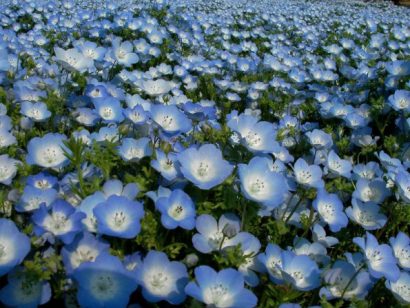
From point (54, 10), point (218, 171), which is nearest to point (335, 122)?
point (218, 171)

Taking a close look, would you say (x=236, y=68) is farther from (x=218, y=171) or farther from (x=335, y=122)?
(x=218, y=171)

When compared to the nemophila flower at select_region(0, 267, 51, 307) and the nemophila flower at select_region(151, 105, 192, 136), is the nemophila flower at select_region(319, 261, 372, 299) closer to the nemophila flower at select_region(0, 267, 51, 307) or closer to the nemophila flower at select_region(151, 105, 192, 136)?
the nemophila flower at select_region(151, 105, 192, 136)

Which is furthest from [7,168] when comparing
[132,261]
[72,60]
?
[72,60]

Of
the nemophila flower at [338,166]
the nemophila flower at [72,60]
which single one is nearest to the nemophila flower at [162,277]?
the nemophila flower at [338,166]

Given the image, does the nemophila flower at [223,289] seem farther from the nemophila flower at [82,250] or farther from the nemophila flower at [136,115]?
the nemophila flower at [136,115]

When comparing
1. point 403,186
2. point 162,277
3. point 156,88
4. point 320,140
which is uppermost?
point 403,186

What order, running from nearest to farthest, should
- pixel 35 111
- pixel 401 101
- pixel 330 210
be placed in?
pixel 330 210, pixel 35 111, pixel 401 101

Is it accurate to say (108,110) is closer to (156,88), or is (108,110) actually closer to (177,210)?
(156,88)

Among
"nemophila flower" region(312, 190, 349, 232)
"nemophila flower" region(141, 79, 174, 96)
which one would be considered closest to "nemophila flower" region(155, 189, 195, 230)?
"nemophila flower" region(312, 190, 349, 232)
